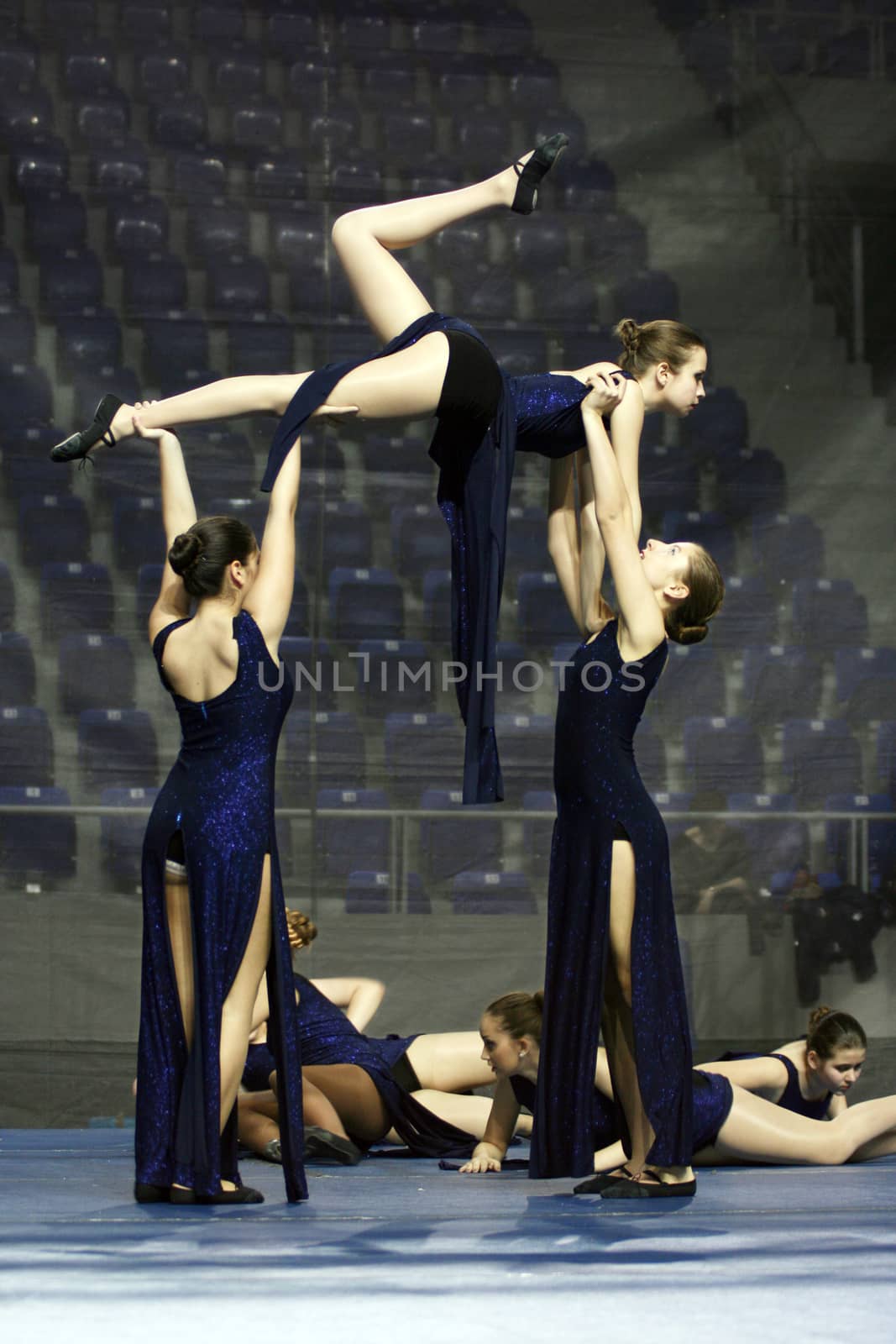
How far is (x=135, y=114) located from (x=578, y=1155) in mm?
4316

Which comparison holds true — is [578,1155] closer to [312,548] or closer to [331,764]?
[331,764]

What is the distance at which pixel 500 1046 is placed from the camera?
384cm

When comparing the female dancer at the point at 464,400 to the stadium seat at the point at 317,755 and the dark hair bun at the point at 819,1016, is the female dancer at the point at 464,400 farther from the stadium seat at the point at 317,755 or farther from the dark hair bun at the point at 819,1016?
the stadium seat at the point at 317,755

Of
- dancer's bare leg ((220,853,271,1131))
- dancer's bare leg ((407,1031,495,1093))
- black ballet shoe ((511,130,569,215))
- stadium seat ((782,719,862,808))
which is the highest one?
black ballet shoe ((511,130,569,215))

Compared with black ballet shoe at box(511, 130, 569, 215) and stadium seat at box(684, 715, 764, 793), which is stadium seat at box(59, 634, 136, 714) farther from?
black ballet shoe at box(511, 130, 569, 215)

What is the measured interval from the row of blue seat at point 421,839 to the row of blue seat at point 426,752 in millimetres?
58

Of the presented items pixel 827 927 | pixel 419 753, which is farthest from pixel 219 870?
pixel 827 927

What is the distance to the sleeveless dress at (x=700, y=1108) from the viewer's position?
3.75m

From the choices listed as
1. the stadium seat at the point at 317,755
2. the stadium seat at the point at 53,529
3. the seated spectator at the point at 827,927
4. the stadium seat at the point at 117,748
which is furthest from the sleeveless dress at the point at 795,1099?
the stadium seat at the point at 53,529

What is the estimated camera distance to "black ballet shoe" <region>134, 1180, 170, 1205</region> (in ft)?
10.0

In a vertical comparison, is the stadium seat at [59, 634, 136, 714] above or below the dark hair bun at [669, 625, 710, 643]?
below

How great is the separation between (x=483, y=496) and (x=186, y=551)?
2.05 feet

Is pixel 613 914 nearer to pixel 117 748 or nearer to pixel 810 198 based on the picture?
pixel 117 748

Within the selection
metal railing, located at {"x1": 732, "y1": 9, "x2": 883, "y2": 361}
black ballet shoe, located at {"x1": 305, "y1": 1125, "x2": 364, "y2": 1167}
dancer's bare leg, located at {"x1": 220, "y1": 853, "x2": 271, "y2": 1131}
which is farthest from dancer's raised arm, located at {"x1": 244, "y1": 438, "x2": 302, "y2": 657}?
metal railing, located at {"x1": 732, "y1": 9, "x2": 883, "y2": 361}
